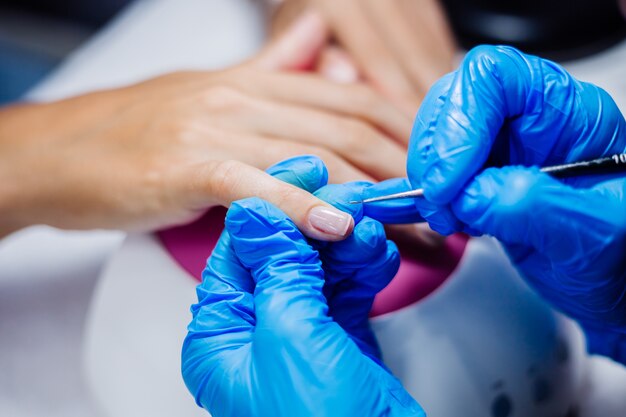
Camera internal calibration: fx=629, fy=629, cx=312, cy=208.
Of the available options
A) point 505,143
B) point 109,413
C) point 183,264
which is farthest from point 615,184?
point 109,413

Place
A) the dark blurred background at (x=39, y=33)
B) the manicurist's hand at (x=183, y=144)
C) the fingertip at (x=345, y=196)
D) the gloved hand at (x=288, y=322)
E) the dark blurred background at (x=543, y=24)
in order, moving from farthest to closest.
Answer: the dark blurred background at (x=39, y=33) → the dark blurred background at (x=543, y=24) → the manicurist's hand at (x=183, y=144) → the fingertip at (x=345, y=196) → the gloved hand at (x=288, y=322)

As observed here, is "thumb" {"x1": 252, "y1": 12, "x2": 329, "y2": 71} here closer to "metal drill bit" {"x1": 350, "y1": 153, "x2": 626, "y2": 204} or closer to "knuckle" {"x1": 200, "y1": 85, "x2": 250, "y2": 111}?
"knuckle" {"x1": 200, "y1": 85, "x2": 250, "y2": 111}

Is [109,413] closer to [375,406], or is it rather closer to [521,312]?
[375,406]

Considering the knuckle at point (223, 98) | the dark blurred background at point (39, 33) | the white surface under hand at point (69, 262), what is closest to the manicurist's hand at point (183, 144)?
the knuckle at point (223, 98)

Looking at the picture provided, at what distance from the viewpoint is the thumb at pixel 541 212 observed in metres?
0.58

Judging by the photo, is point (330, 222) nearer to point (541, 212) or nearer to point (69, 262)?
point (541, 212)

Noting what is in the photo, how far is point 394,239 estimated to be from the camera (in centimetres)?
79

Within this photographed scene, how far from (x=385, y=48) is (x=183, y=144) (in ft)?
1.30

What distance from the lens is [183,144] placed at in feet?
2.68

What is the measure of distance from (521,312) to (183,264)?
0.43m

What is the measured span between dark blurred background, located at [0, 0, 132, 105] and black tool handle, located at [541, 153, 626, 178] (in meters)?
1.76

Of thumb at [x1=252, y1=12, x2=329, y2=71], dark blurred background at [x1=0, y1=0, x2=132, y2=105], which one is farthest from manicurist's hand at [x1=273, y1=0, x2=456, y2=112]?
dark blurred background at [x1=0, y1=0, x2=132, y2=105]

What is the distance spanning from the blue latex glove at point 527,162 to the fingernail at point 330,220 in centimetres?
8

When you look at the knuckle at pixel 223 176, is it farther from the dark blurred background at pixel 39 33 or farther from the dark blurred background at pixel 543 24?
the dark blurred background at pixel 39 33
